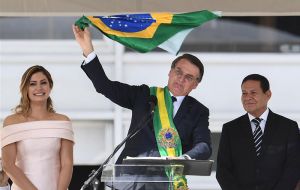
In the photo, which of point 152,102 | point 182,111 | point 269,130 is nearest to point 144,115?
point 182,111

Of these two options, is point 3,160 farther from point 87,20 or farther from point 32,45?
point 32,45

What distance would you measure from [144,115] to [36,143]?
27.9 inches

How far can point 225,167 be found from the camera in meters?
7.28

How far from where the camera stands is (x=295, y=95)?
35.2 feet

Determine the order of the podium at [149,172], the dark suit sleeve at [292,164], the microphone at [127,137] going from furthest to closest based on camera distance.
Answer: the dark suit sleeve at [292,164], the podium at [149,172], the microphone at [127,137]

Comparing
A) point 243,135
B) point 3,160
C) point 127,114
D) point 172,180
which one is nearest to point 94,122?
point 127,114

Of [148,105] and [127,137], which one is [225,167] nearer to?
[148,105]

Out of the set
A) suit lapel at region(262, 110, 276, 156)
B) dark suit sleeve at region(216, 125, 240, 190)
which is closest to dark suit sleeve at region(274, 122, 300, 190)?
suit lapel at region(262, 110, 276, 156)

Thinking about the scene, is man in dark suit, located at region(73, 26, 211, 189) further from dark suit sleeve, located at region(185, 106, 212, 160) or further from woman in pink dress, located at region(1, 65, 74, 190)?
woman in pink dress, located at region(1, 65, 74, 190)

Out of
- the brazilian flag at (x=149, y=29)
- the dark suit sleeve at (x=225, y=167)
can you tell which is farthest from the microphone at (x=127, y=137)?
the dark suit sleeve at (x=225, y=167)

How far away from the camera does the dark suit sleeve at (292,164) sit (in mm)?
7113

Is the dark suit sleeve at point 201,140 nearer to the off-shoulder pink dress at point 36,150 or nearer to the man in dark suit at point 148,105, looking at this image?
the man in dark suit at point 148,105

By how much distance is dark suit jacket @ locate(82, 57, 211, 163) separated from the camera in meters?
6.30

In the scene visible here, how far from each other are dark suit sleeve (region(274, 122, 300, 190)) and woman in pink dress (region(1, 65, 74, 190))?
5.15ft
